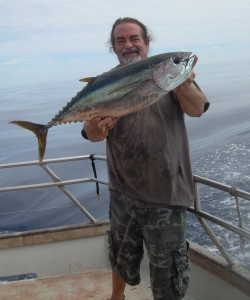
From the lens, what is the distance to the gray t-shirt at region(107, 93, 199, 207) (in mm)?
2551

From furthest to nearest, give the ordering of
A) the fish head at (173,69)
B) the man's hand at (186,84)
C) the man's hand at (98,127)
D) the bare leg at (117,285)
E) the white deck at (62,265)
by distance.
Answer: the white deck at (62,265)
the bare leg at (117,285)
the man's hand at (98,127)
the man's hand at (186,84)
the fish head at (173,69)

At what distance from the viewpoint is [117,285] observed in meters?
3.19

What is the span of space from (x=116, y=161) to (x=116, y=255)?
791 millimetres

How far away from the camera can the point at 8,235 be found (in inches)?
170

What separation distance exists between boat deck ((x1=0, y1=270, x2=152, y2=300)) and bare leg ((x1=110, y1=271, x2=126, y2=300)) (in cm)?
58

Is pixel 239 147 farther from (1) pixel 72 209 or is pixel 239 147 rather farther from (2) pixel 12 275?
(2) pixel 12 275

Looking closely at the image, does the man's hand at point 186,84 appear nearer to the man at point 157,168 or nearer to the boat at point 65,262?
the man at point 157,168

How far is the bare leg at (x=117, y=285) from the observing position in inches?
123

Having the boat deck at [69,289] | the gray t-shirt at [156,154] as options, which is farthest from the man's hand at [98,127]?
the boat deck at [69,289]

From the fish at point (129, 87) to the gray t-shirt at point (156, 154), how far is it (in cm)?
31

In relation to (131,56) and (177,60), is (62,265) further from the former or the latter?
(177,60)

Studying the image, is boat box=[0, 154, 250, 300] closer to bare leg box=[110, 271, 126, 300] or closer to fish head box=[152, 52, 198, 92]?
bare leg box=[110, 271, 126, 300]

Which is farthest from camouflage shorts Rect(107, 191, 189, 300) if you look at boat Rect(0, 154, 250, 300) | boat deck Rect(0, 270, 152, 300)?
boat deck Rect(0, 270, 152, 300)

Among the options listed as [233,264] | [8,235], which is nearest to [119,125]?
[233,264]
